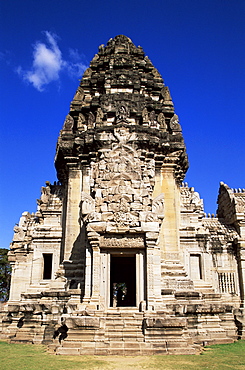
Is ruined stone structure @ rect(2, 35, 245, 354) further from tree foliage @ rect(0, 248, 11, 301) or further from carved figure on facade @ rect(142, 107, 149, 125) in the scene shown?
tree foliage @ rect(0, 248, 11, 301)

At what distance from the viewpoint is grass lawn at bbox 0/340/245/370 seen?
35.6 ft

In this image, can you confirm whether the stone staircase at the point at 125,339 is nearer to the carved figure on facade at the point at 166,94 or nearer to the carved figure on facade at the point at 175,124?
the carved figure on facade at the point at 175,124

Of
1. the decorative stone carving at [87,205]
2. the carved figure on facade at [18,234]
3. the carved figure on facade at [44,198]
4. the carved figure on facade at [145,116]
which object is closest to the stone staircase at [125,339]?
the decorative stone carving at [87,205]

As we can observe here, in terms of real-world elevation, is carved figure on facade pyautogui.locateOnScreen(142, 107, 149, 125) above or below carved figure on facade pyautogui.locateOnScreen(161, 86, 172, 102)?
below

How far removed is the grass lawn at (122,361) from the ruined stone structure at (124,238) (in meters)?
0.70

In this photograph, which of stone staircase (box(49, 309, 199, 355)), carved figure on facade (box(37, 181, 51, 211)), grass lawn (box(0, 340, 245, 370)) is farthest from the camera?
carved figure on facade (box(37, 181, 51, 211))

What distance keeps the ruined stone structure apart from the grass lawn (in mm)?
702

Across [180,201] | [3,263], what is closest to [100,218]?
[180,201]

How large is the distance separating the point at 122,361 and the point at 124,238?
5.01 m

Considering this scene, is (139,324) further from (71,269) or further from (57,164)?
(57,164)

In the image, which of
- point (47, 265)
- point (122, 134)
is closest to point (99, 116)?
point (122, 134)

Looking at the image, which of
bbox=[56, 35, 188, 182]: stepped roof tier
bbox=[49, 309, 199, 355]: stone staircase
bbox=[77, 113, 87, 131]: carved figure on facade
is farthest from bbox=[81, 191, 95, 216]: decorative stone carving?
bbox=[77, 113, 87, 131]: carved figure on facade

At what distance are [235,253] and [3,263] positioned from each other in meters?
39.0

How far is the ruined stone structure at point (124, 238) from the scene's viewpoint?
1421 cm
